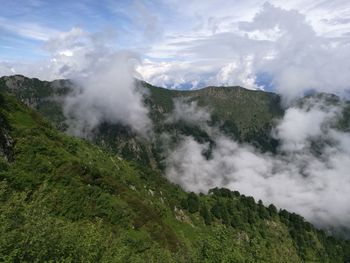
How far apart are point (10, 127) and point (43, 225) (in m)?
110

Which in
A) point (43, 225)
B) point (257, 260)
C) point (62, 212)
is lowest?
point (62, 212)

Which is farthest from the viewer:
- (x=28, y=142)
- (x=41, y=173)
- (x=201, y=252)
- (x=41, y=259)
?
(x=28, y=142)

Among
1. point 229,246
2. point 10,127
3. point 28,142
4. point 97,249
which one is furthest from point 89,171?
point 229,246

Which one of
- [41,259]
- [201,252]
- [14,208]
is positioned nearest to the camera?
[41,259]

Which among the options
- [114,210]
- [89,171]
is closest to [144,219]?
[114,210]

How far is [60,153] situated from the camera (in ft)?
492

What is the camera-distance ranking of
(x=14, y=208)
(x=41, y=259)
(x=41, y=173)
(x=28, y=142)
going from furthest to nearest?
(x=28, y=142), (x=41, y=173), (x=14, y=208), (x=41, y=259)

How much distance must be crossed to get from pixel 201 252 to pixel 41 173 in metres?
82.7

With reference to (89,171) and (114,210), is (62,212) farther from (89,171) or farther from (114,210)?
(89,171)

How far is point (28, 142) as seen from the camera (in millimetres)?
142750

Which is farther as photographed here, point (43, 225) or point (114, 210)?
point (114, 210)

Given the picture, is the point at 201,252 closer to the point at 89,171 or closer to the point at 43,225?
the point at 43,225

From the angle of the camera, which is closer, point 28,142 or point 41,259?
point 41,259

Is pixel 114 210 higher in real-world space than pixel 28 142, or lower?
lower
